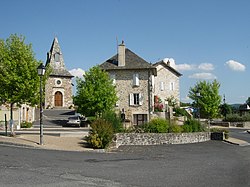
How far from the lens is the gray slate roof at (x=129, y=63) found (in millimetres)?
39469

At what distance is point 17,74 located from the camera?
18812mm

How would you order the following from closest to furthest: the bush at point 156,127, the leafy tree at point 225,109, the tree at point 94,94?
the bush at point 156,127 → the tree at point 94,94 → the leafy tree at point 225,109

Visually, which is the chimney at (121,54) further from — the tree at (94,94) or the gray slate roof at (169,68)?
the gray slate roof at (169,68)

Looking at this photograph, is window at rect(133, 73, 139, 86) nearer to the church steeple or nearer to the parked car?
the parked car

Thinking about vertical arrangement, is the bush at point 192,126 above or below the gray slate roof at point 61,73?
below

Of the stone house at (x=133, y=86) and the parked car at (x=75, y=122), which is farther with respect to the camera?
the stone house at (x=133, y=86)

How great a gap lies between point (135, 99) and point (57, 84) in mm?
23566

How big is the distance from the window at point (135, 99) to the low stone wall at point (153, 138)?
583 inches

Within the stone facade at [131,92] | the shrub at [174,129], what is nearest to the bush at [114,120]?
the shrub at [174,129]

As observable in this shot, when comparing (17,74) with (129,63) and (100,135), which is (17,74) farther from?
(129,63)

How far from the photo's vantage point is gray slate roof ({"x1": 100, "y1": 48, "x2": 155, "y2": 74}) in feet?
129

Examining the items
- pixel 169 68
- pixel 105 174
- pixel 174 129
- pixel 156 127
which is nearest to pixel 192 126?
pixel 174 129

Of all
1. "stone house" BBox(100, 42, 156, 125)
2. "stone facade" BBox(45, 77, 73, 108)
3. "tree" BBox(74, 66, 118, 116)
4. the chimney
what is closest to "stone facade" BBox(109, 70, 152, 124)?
"stone house" BBox(100, 42, 156, 125)

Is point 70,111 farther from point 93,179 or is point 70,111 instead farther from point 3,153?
point 93,179
